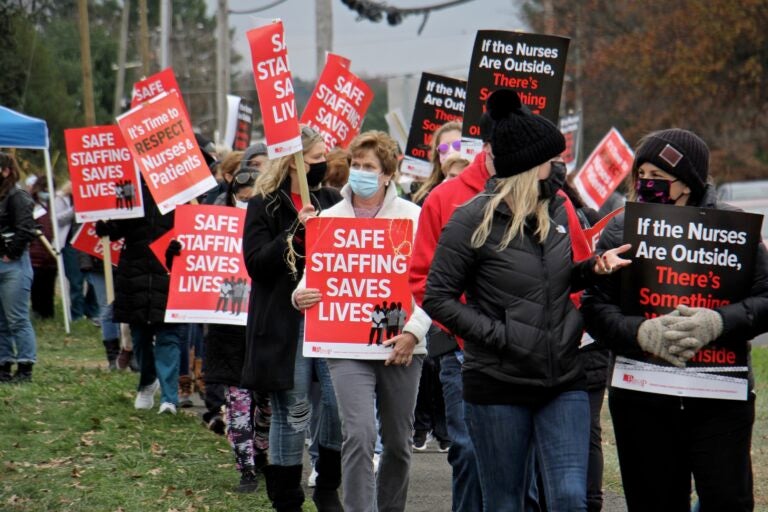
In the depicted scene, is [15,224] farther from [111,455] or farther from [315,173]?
[315,173]

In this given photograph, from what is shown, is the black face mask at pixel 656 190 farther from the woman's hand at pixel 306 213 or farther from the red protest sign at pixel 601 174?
the red protest sign at pixel 601 174

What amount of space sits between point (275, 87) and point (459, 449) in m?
2.15

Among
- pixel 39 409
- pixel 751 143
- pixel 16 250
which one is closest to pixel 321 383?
pixel 39 409

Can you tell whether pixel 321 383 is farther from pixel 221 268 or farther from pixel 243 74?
pixel 243 74

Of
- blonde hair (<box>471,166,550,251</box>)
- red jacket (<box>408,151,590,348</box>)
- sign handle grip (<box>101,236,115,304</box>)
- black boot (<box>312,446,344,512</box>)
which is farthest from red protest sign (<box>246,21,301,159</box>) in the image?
sign handle grip (<box>101,236,115,304</box>)

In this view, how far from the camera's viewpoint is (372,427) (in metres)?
6.27

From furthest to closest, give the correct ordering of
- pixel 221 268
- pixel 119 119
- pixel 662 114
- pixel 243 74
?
pixel 243 74 < pixel 662 114 < pixel 119 119 < pixel 221 268

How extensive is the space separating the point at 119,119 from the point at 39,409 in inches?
98.3

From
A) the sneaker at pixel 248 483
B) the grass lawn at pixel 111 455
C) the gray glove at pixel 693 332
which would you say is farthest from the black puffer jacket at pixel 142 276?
the gray glove at pixel 693 332

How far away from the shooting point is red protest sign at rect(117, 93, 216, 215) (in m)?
10.3

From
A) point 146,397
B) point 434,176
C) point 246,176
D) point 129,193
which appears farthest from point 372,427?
point 129,193

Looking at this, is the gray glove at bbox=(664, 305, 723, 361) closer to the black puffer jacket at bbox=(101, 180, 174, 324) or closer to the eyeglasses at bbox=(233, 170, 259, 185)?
the eyeglasses at bbox=(233, 170, 259, 185)

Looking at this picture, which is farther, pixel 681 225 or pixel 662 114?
pixel 662 114

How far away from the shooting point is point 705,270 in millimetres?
5113
